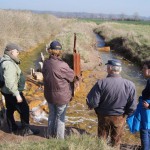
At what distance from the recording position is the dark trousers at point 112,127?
4773mm

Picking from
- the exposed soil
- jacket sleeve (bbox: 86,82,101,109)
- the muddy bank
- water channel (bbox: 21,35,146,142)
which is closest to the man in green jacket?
the exposed soil

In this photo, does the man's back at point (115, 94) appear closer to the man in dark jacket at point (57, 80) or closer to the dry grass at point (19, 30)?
the man in dark jacket at point (57, 80)

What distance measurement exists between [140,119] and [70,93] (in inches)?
50.1

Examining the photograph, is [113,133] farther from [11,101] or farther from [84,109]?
[84,109]

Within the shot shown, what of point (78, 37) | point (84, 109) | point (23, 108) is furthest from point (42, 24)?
point (23, 108)


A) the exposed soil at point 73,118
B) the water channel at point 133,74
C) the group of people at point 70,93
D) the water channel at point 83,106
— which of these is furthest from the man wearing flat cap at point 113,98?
the water channel at point 133,74

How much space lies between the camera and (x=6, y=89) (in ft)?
17.0

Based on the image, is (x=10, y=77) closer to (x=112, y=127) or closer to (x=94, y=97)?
(x=94, y=97)

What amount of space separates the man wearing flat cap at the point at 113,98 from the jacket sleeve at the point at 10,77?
1.29 m

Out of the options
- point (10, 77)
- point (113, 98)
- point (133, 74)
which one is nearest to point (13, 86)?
point (10, 77)

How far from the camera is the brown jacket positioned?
487cm

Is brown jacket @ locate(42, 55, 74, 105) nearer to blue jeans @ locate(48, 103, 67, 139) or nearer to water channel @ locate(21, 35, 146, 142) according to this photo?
blue jeans @ locate(48, 103, 67, 139)

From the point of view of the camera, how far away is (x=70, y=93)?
516 centimetres

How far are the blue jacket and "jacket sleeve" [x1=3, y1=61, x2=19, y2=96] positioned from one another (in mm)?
1991
